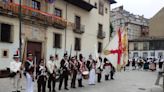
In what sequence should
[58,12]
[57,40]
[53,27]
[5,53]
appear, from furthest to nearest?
[58,12], [57,40], [53,27], [5,53]

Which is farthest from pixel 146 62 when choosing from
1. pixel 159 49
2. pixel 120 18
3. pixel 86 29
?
pixel 120 18

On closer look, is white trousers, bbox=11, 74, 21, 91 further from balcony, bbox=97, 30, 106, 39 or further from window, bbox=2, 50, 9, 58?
balcony, bbox=97, 30, 106, 39

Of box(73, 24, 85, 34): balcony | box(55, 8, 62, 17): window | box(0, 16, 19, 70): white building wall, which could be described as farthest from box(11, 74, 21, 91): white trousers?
box(73, 24, 85, 34): balcony

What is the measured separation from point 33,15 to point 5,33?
3.24 meters

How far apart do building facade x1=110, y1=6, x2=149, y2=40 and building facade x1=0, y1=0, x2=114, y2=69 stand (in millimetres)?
42555

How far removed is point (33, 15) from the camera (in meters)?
25.7

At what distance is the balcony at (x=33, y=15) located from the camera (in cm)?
2280

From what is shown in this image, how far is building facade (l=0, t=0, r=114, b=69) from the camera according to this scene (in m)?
23.4

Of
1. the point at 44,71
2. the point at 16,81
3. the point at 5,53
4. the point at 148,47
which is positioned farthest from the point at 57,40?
the point at 148,47

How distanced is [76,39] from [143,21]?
206 feet

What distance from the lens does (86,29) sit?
36.7m

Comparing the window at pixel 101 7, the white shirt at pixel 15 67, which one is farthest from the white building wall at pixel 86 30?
the white shirt at pixel 15 67

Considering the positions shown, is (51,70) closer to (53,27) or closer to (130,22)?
(53,27)

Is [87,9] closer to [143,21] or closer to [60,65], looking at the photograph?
[60,65]
